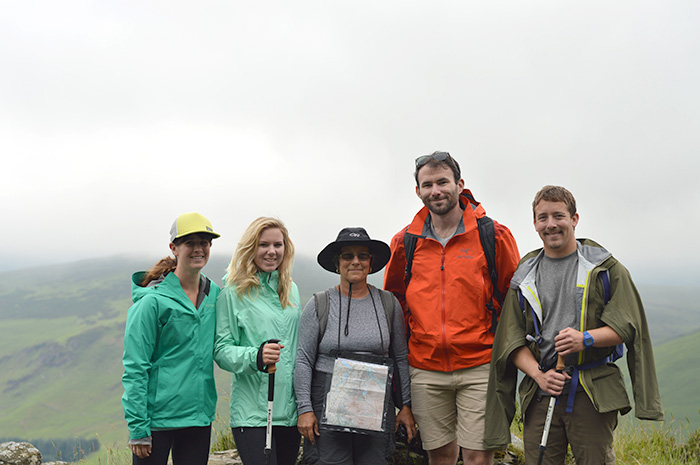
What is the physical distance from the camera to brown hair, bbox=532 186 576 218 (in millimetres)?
4281

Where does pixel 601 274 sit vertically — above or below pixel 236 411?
above

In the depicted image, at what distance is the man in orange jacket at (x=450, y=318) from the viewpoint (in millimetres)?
4723

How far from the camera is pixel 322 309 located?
4.61 meters

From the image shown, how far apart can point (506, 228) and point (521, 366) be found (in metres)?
1.36

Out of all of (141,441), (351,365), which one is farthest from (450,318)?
(141,441)

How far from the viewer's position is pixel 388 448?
448 cm

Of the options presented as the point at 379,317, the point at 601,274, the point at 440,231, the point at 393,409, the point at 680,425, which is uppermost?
the point at 440,231

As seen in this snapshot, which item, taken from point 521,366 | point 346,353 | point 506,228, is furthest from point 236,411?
point 506,228

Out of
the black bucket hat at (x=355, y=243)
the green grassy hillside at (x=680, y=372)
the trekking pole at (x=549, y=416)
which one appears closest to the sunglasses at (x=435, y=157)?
the black bucket hat at (x=355, y=243)

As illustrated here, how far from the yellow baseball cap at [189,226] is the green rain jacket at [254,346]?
0.57 meters

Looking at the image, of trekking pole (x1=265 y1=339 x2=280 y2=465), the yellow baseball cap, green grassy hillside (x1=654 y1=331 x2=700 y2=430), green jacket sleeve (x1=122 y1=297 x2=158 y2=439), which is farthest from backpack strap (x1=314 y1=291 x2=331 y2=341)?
green grassy hillside (x1=654 y1=331 x2=700 y2=430)

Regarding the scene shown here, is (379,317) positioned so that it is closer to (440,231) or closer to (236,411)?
(440,231)

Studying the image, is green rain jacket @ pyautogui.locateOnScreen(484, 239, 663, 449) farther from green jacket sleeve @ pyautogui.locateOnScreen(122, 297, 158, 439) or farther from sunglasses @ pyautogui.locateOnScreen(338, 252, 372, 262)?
green jacket sleeve @ pyautogui.locateOnScreen(122, 297, 158, 439)

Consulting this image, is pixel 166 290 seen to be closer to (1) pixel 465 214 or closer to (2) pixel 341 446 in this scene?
(2) pixel 341 446
